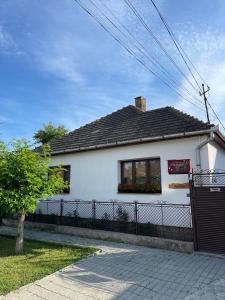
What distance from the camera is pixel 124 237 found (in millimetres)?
9562

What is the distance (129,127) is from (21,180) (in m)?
6.02

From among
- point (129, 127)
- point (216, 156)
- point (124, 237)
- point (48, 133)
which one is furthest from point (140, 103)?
point (48, 133)

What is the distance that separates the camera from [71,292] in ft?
18.2

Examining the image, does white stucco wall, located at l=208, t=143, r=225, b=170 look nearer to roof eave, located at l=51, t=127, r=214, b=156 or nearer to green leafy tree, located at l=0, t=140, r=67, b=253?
roof eave, located at l=51, t=127, r=214, b=156

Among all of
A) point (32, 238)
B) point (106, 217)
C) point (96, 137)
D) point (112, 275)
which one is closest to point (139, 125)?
point (96, 137)

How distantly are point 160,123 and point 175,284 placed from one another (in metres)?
7.06

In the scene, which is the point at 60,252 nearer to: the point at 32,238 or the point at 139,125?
the point at 32,238

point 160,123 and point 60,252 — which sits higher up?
point 160,123

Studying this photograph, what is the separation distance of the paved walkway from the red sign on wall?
3016mm

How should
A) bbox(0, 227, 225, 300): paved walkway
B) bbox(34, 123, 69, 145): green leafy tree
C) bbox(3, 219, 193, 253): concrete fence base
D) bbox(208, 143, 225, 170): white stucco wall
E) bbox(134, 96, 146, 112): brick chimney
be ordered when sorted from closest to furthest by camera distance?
1. bbox(0, 227, 225, 300): paved walkway
2. bbox(3, 219, 193, 253): concrete fence base
3. bbox(208, 143, 225, 170): white stucco wall
4. bbox(134, 96, 146, 112): brick chimney
5. bbox(34, 123, 69, 145): green leafy tree

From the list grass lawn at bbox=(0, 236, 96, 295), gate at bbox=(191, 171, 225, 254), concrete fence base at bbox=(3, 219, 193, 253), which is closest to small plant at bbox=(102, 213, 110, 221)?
concrete fence base at bbox=(3, 219, 193, 253)

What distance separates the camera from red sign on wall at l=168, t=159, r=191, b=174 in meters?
10.1

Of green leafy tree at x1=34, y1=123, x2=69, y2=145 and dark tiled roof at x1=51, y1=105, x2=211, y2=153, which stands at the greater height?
green leafy tree at x1=34, y1=123, x2=69, y2=145

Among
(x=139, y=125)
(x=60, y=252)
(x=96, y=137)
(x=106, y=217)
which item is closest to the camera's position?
(x=60, y=252)
